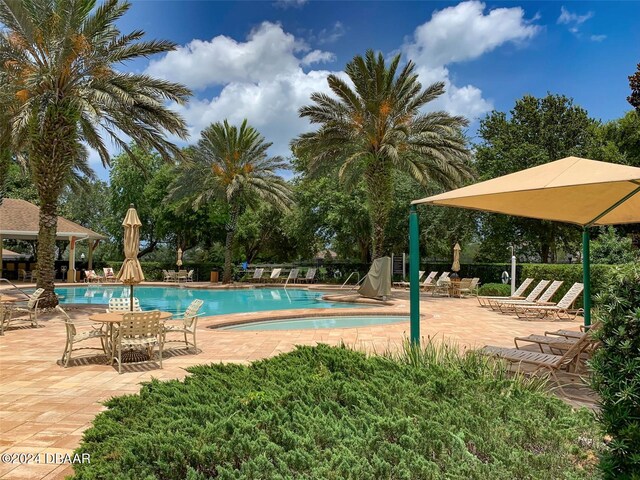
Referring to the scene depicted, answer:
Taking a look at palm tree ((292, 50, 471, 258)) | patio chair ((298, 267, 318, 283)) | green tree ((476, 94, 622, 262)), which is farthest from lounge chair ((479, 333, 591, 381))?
patio chair ((298, 267, 318, 283))

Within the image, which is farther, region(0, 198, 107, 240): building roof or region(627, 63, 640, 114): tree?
region(0, 198, 107, 240): building roof

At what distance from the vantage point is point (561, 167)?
227 inches

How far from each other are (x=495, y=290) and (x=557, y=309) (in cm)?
737

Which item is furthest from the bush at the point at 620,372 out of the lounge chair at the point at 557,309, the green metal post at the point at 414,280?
the lounge chair at the point at 557,309

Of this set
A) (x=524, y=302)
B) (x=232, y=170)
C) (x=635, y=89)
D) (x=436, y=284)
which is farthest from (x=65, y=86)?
(x=635, y=89)

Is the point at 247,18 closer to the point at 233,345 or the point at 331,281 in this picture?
the point at 233,345

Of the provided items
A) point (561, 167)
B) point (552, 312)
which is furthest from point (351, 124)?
point (561, 167)

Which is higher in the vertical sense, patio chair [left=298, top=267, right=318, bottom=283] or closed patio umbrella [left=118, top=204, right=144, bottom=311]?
closed patio umbrella [left=118, top=204, right=144, bottom=311]

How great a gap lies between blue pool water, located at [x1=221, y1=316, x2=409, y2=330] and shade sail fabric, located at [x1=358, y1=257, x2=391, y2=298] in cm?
308

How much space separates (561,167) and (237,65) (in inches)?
580

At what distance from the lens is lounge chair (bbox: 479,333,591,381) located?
556 centimetres

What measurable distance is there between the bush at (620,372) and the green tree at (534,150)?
23.5 meters

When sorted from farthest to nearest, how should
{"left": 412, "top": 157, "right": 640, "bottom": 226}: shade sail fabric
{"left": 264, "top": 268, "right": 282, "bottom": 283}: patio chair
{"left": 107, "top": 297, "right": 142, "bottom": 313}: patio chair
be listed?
{"left": 264, "top": 268, "right": 282, "bottom": 283}: patio chair, {"left": 107, "top": 297, "right": 142, "bottom": 313}: patio chair, {"left": 412, "top": 157, "right": 640, "bottom": 226}: shade sail fabric

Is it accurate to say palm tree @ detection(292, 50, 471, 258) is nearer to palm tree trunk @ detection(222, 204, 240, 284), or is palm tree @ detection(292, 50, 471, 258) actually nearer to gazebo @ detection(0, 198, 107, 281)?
palm tree trunk @ detection(222, 204, 240, 284)
